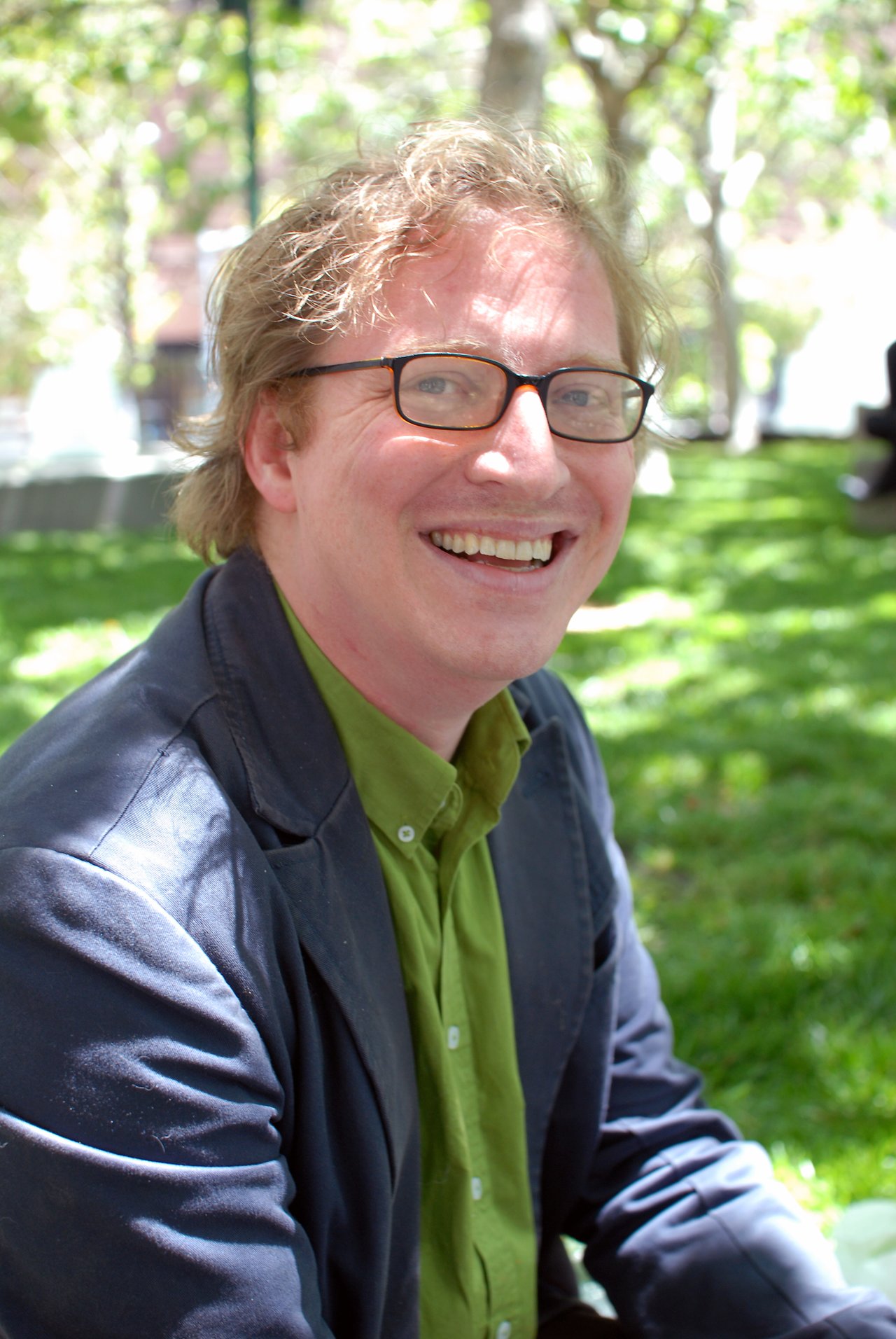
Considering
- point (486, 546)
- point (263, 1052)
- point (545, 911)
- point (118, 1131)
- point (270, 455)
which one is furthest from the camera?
point (545, 911)

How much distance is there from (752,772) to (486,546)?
3.27m

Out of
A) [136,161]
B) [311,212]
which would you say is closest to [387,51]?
[136,161]

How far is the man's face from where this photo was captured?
1.54 meters

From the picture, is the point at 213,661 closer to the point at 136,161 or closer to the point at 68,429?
the point at 136,161

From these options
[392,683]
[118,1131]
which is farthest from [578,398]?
[118,1131]

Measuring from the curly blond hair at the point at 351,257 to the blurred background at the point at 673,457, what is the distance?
19 centimetres

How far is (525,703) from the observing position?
1.94 m

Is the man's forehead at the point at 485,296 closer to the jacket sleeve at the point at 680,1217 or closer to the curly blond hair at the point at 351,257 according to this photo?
the curly blond hair at the point at 351,257

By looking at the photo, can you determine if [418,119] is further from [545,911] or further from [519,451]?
[545,911]

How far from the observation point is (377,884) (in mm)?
1525

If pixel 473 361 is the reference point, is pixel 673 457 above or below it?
below

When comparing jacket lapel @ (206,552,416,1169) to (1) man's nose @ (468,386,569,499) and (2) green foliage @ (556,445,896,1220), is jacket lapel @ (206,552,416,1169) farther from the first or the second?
(2) green foliage @ (556,445,896,1220)

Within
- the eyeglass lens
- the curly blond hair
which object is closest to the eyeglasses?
the eyeglass lens

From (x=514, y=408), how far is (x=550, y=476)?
0.33 ft
